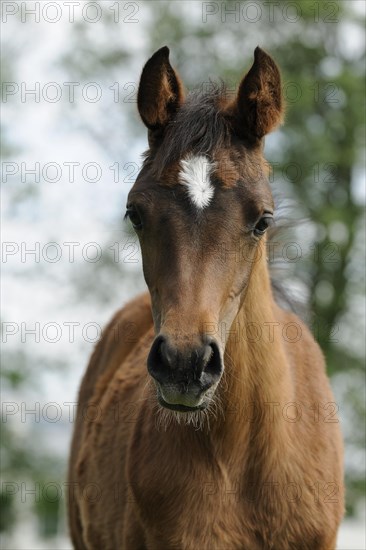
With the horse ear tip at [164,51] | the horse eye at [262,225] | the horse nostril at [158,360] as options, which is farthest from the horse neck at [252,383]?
the horse ear tip at [164,51]

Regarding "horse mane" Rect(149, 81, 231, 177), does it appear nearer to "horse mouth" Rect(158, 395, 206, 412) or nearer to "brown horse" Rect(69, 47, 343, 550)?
"brown horse" Rect(69, 47, 343, 550)

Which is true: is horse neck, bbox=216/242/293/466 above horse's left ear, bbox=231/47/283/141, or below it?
below

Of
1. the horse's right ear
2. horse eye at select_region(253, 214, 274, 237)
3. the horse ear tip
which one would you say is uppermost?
the horse ear tip

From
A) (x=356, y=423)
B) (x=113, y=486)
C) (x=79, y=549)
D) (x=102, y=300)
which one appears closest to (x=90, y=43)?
(x=102, y=300)

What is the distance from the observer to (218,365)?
151 inches

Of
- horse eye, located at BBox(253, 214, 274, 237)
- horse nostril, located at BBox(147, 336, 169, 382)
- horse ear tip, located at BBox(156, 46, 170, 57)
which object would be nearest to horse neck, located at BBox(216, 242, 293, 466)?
horse eye, located at BBox(253, 214, 274, 237)

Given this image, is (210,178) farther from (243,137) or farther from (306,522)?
(306,522)

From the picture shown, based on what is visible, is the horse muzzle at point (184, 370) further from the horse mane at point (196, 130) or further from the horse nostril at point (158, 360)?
the horse mane at point (196, 130)

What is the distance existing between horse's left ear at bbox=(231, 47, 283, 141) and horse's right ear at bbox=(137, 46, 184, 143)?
1.23 ft

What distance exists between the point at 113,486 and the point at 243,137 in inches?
99.6

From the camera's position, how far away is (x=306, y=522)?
4590 millimetres

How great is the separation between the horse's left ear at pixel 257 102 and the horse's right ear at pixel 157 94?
1.23ft

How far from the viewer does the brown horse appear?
4027 millimetres

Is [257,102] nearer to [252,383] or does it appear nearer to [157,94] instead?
[157,94]
